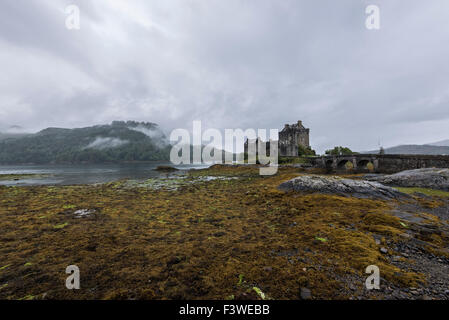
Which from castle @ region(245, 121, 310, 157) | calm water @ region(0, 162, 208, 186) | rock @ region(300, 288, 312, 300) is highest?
castle @ region(245, 121, 310, 157)

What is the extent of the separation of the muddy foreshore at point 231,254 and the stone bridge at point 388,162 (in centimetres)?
2296

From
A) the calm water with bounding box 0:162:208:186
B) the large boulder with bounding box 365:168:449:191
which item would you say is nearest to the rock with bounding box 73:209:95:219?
the calm water with bounding box 0:162:208:186

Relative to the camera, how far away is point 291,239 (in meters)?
6.17

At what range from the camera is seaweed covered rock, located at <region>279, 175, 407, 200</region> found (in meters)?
11.9

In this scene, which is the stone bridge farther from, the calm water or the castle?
the calm water

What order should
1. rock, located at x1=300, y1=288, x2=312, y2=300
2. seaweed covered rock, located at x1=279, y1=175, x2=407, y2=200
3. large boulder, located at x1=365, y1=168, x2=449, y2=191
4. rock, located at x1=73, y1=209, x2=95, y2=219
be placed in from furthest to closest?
large boulder, located at x1=365, y1=168, x2=449, y2=191
seaweed covered rock, located at x1=279, y1=175, x2=407, y2=200
rock, located at x1=73, y1=209, x2=95, y2=219
rock, located at x1=300, y1=288, x2=312, y2=300

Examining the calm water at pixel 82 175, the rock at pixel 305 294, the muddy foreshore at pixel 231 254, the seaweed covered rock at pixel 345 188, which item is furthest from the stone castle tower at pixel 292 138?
the rock at pixel 305 294

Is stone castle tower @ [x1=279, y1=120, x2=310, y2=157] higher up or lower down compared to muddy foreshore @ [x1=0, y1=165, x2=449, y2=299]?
higher up

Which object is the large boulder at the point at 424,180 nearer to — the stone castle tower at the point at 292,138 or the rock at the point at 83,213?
the rock at the point at 83,213

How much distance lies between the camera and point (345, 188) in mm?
12930

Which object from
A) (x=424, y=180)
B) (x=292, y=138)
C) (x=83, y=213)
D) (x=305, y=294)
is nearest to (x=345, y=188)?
(x=424, y=180)

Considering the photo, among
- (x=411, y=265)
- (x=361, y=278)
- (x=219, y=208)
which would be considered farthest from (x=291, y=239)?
(x=219, y=208)
